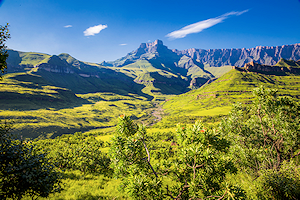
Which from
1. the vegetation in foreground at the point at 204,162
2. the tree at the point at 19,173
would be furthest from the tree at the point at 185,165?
the tree at the point at 19,173

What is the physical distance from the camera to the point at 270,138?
1645 centimetres

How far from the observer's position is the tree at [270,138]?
11.8 meters

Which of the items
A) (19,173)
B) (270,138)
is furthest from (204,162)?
(270,138)

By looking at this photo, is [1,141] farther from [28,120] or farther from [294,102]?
[28,120]

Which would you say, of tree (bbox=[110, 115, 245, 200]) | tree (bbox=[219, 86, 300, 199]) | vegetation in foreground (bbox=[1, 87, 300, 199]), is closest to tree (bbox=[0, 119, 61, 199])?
vegetation in foreground (bbox=[1, 87, 300, 199])

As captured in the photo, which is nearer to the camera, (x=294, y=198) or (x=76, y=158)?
(x=294, y=198)

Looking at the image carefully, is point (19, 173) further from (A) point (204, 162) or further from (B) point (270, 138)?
(B) point (270, 138)

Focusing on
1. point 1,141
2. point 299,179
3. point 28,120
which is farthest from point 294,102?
point 28,120

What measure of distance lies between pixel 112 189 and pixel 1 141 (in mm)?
13241

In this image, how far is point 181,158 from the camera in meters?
7.93

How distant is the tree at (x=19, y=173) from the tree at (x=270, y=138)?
1468 cm

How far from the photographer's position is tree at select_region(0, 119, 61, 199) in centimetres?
639

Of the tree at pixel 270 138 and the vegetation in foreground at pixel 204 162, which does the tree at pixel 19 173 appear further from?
the tree at pixel 270 138

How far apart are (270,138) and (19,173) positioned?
24.2 m
